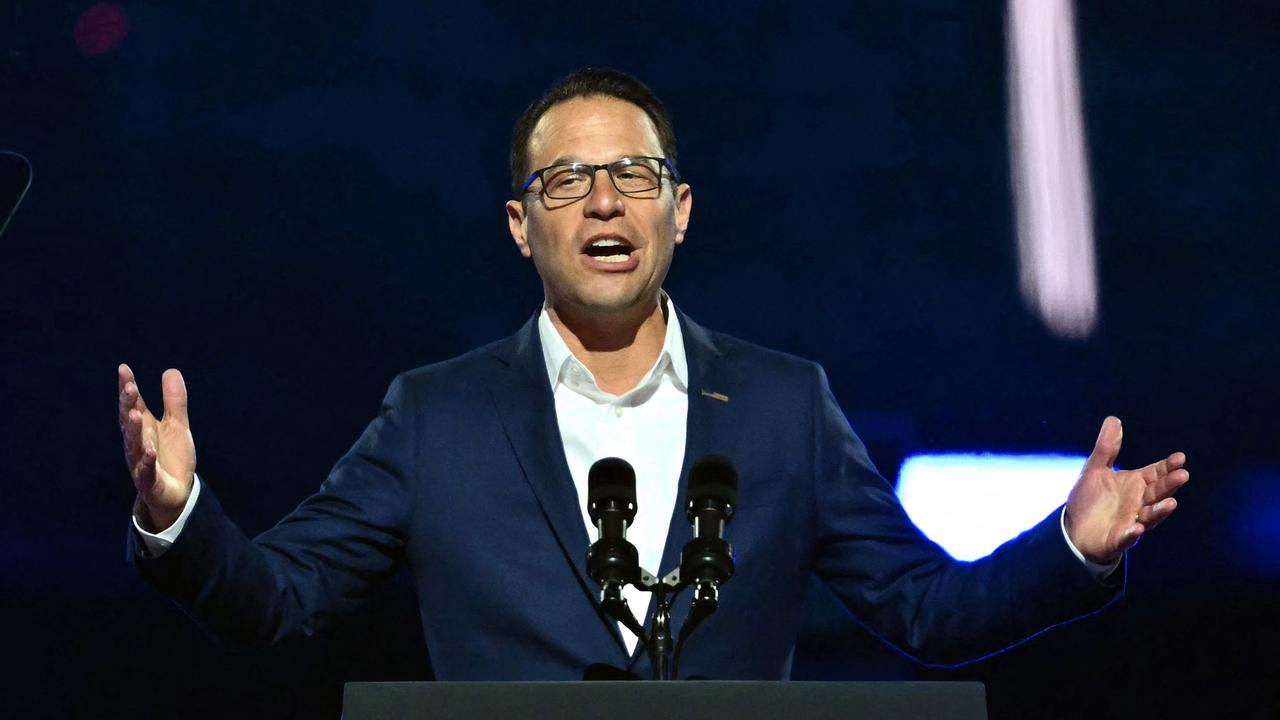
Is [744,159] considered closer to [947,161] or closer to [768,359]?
[947,161]

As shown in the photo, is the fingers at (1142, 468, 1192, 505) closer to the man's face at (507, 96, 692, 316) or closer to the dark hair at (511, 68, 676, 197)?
the man's face at (507, 96, 692, 316)

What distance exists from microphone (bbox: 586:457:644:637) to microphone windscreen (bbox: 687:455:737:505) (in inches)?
2.9

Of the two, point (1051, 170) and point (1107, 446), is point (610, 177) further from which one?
Result: point (1051, 170)

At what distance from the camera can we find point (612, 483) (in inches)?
65.0

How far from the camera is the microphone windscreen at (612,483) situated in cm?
165

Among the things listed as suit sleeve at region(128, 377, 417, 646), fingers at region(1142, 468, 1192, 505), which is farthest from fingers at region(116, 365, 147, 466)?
fingers at region(1142, 468, 1192, 505)

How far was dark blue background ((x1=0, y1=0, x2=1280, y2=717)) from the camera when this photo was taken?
3.14 meters

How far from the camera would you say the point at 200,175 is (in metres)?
3.19

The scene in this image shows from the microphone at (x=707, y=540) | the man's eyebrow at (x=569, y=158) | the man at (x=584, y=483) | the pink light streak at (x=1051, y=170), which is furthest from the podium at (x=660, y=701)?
the pink light streak at (x=1051, y=170)

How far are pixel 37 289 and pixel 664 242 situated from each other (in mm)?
1585

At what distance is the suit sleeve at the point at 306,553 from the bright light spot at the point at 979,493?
1.29 meters

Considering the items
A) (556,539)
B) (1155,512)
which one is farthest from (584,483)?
(1155,512)

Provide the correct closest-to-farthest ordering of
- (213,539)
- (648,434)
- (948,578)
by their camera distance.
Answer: (213,539), (948,578), (648,434)

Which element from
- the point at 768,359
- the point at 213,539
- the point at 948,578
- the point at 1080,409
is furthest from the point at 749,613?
the point at 1080,409
